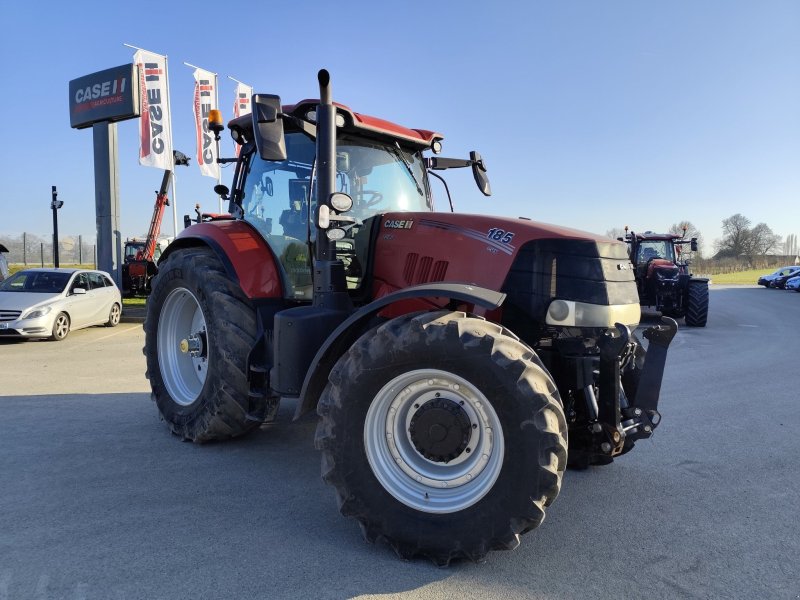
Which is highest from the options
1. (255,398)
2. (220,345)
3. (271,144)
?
(271,144)

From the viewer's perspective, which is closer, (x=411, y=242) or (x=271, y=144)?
(x=271, y=144)

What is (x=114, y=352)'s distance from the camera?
940 centimetres

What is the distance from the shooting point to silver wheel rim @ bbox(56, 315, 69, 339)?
10812 millimetres

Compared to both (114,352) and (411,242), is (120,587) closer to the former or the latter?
(411,242)

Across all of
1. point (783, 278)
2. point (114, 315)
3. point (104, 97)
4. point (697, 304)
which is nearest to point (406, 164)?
point (114, 315)

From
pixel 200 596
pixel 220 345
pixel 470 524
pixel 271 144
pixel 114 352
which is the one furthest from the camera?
pixel 114 352

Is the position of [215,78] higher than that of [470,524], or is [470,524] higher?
[215,78]

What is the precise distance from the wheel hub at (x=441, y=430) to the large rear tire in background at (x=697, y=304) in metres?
12.9

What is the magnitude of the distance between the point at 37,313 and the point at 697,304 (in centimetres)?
1440

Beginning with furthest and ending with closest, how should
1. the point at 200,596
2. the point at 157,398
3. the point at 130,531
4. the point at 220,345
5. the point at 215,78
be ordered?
the point at 215,78, the point at 157,398, the point at 220,345, the point at 130,531, the point at 200,596

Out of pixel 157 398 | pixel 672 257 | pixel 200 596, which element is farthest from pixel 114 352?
pixel 672 257

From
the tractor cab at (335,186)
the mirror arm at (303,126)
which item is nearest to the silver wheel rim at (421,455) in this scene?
the tractor cab at (335,186)

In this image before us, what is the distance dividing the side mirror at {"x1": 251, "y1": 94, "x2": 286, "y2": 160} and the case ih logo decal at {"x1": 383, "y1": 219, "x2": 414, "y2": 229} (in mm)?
888

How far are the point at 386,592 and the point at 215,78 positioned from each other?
59.2 feet
